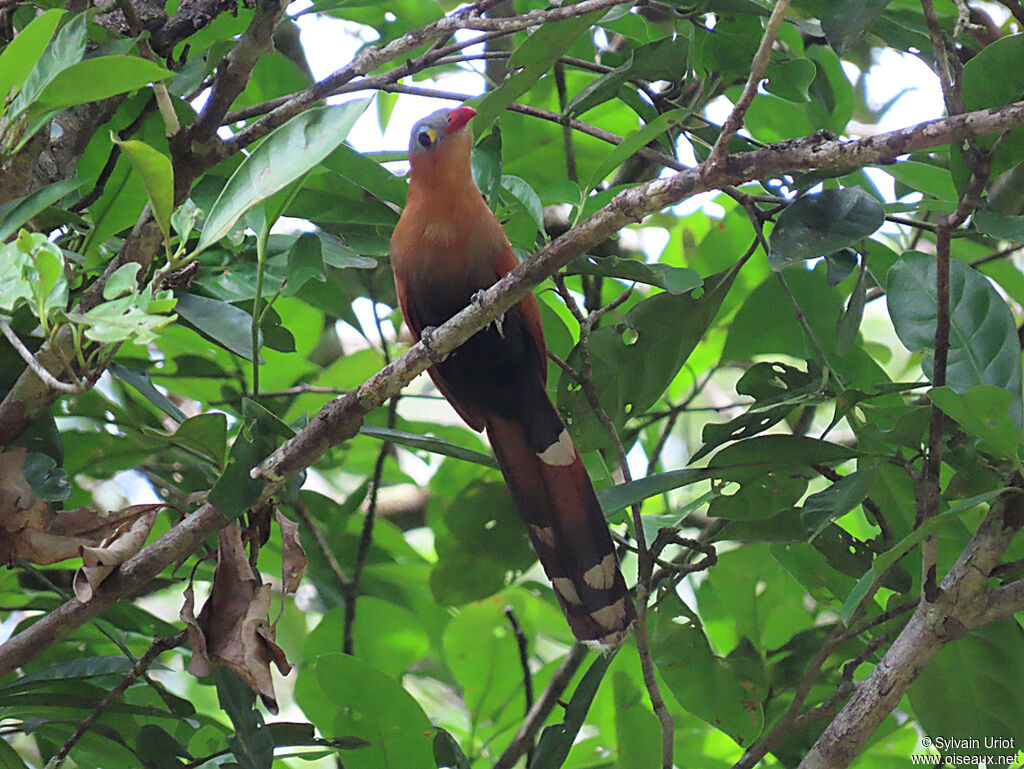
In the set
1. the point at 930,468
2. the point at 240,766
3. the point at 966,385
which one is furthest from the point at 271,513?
the point at 966,385

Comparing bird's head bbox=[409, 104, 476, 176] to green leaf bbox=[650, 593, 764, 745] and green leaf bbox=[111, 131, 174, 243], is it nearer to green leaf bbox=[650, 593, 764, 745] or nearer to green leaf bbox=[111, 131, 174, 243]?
green leaf bbox=[111, 131, 174, 243]

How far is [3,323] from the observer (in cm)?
132

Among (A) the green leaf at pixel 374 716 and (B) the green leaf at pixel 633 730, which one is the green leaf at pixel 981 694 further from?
(A) the green leaf at pixel 374 716

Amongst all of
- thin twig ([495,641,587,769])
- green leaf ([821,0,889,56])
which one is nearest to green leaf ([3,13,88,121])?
green leaf ([821,0,889,56])

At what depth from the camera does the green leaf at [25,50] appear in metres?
1.34

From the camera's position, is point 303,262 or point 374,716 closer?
point 303,262

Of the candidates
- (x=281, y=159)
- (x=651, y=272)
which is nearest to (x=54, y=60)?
(x=281, y=159)

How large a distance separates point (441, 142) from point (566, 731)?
55.8 inches

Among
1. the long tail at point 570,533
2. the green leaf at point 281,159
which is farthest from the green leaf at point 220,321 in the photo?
the long tail at point 570,533

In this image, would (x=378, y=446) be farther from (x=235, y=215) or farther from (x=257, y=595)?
(x=235, y=215)

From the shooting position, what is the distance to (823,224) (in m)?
1.53

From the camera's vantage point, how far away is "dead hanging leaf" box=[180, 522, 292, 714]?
149 centimetres

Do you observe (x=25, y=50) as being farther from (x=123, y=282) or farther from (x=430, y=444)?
(x=430, y=444)

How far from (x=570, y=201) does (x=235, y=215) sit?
812 millimetres
